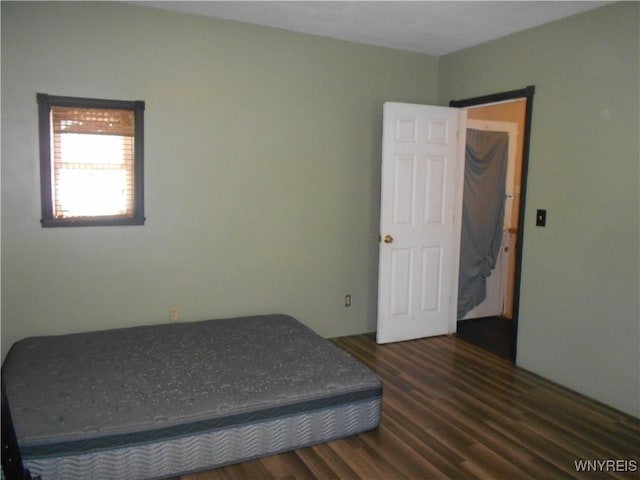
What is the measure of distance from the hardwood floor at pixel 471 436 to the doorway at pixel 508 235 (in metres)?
0.58

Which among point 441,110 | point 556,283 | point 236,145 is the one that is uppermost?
point 441,110

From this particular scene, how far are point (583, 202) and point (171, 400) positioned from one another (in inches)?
116

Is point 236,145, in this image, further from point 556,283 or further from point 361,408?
point 556,283

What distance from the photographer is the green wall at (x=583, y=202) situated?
312 cm

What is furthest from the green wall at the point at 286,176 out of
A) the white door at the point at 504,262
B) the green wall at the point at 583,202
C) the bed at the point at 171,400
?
the white door at the point at 504,262

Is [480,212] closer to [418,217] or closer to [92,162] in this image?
[418,217]

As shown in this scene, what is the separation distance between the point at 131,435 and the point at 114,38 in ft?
8.82

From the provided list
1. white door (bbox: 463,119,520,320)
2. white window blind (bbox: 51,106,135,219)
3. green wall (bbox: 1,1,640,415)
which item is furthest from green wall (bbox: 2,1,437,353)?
white door (bbox: 463,119,520,320)

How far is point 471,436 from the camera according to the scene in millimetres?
2809

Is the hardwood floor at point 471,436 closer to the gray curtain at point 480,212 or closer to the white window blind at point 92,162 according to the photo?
the gray curtain at point 480,212

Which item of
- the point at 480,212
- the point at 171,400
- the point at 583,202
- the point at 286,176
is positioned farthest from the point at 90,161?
the point at 480,212

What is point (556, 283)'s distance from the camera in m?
3.60

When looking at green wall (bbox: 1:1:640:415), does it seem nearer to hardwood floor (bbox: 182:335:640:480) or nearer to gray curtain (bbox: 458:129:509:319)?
hardwood floor (bbox: 182:335:640:480)

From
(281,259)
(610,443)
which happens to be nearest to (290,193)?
(281,259)
